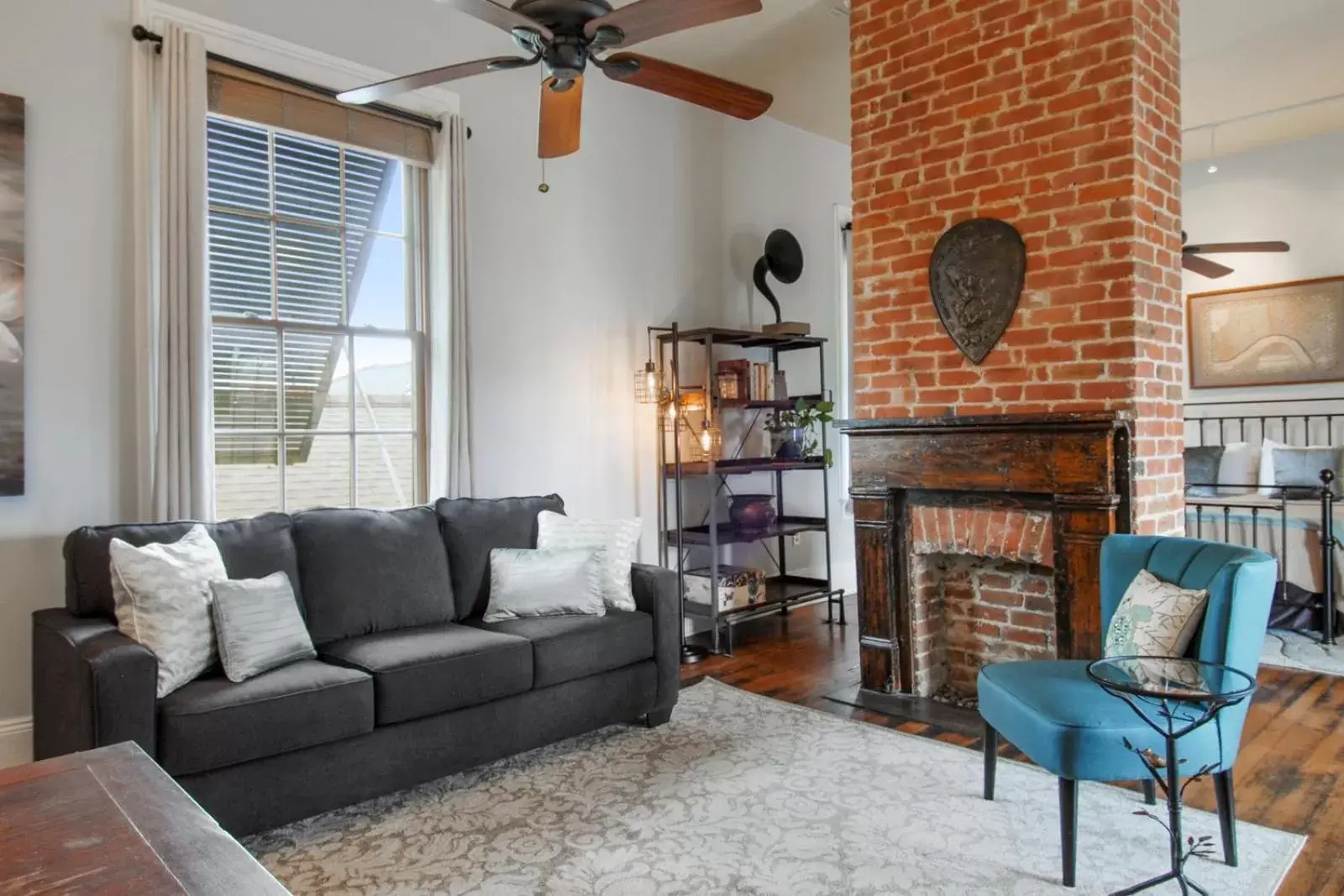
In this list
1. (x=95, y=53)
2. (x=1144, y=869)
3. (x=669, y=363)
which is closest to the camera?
(x=1144, y=869)

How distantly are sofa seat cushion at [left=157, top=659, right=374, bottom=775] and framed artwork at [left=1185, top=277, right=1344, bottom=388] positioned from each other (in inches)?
262

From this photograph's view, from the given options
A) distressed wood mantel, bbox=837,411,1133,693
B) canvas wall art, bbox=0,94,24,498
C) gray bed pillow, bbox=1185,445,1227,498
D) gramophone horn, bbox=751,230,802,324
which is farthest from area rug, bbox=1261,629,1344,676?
canvas wall art, bbox=0,94,24,498

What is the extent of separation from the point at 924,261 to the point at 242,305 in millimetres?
2872

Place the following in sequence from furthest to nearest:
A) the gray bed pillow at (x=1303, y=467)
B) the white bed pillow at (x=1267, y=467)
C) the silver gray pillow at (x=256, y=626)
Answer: the white bed pillow at (x=1267, y=467)
the gray bed pillow at (x=1303, y=467)
the silver gray pillow at (x=256, y=626)

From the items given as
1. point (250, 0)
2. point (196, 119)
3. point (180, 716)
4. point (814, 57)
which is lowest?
point (180, 716)

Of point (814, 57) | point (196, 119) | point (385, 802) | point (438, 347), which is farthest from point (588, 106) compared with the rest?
point (385, 802)

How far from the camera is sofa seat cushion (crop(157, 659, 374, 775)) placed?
7.73ft

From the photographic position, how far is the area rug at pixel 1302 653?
423 cm

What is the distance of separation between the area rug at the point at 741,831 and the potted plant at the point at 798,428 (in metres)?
2.29

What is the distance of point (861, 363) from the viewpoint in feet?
13.3

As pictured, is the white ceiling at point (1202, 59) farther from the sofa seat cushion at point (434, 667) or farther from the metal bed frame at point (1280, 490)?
the sofa seat cushion at point (434, 667)

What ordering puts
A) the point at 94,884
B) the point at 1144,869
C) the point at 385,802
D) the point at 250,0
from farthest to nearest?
the point at 250,0, the point at 385,802, the point at 1144,869, the point at 94,884

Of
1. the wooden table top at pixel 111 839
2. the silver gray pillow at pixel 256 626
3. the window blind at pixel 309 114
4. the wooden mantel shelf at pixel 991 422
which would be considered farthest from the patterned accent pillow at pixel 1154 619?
the window blind at pixel 309 114

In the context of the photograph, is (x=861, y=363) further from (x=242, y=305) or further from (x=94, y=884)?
(x=94, y=884)
